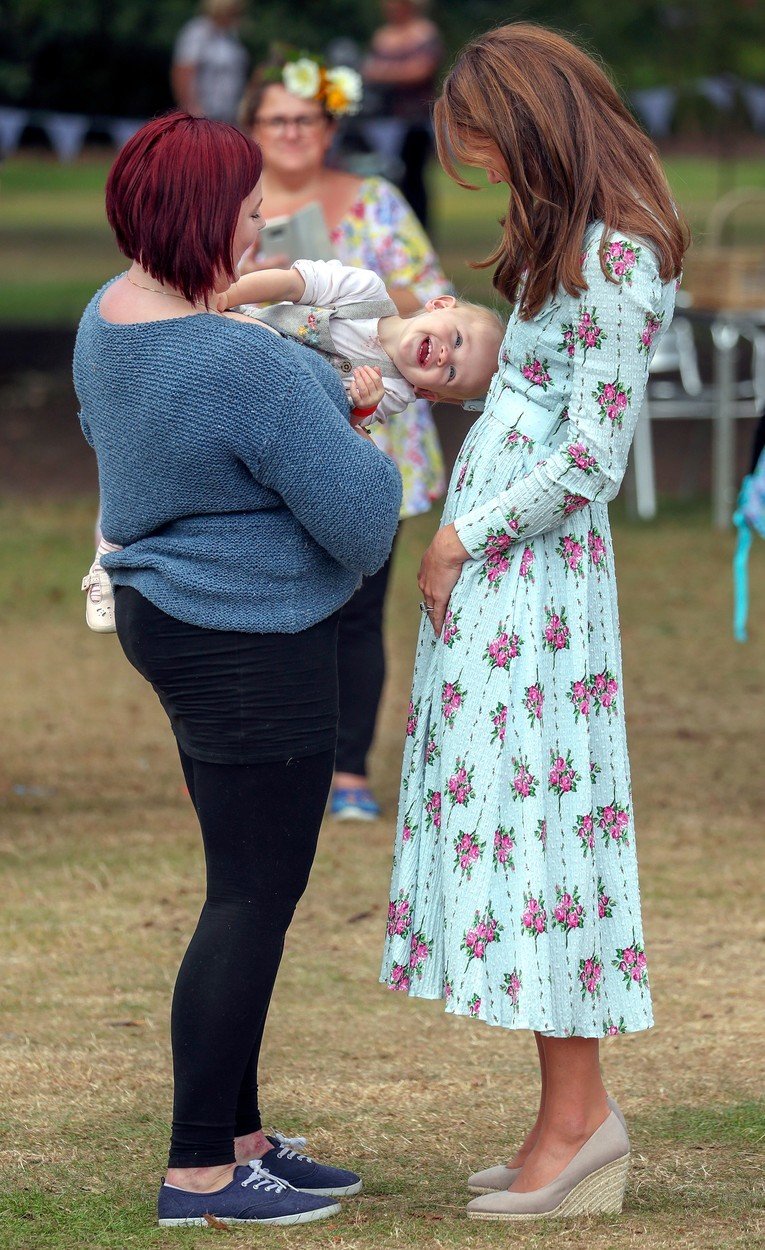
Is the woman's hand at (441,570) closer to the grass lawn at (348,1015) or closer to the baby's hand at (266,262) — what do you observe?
the grass lawn at (348,1015)

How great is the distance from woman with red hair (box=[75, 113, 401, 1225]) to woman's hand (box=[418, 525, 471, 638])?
5.3 inches

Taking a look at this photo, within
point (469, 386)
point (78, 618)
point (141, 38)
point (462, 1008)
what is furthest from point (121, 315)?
point (141, 38)

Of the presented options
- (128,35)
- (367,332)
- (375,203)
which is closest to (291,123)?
(375,203)

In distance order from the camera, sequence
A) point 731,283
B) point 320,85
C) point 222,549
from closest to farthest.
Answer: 1. point 222,549
2. point 320,85
3. point 731,283

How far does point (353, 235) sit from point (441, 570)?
95.5 inches

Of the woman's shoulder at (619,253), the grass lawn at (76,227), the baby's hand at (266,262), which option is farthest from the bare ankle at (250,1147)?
the grass lawn at (76,227)

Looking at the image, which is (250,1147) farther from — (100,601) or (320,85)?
(320,85)

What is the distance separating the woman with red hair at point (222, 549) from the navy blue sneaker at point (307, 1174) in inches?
3.5

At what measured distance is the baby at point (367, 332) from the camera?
109 inches

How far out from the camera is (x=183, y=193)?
2.54 metres

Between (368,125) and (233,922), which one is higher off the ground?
(368,125)

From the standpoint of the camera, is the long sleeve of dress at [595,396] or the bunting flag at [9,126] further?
the bunting flag at [9,126]

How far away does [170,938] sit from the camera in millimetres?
4508

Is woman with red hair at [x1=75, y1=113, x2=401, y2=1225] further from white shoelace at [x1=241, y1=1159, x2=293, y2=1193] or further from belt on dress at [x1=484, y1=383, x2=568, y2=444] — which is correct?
belt on dress at [x1=484, y1=383, x2=568, y2=444]
